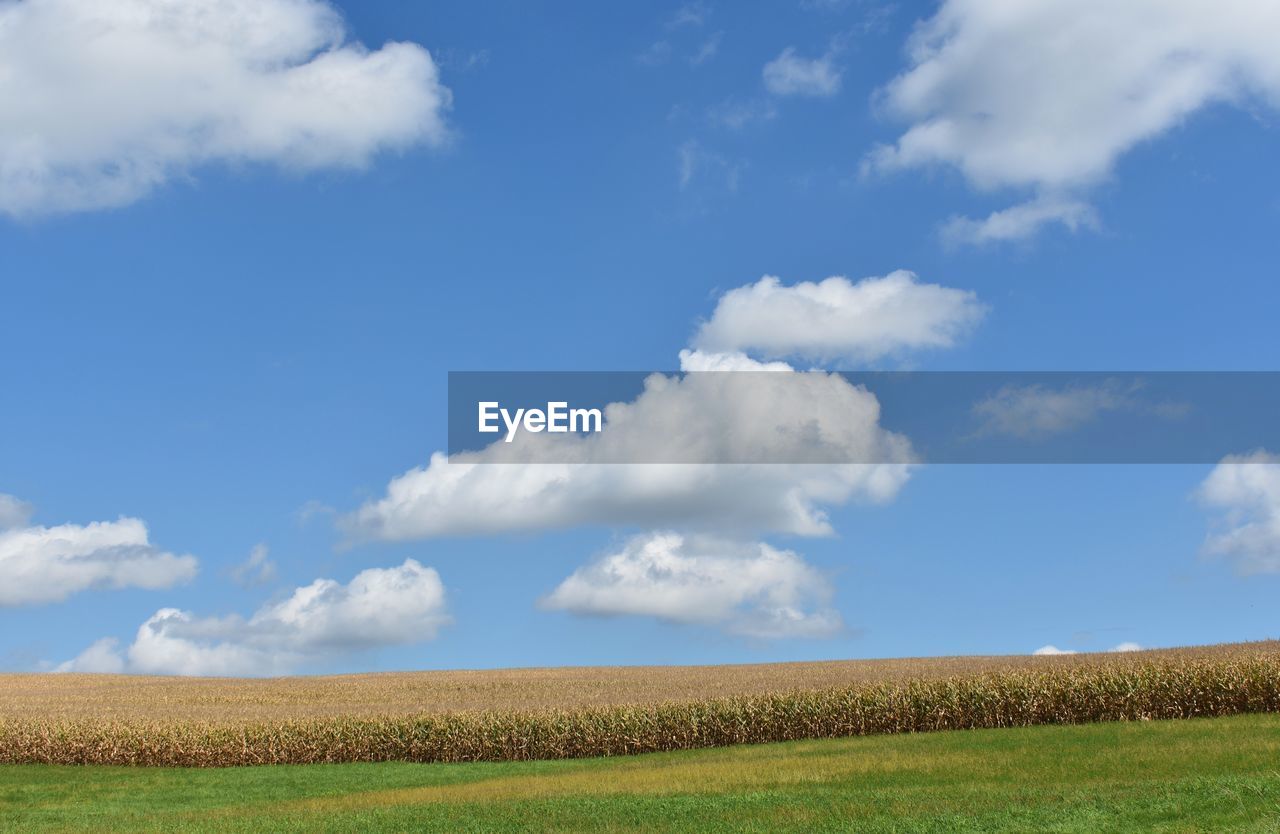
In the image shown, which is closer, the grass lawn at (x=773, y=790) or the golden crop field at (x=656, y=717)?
the grass lawn at (x=773, y=790)

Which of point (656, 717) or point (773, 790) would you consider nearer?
point (773, 790)

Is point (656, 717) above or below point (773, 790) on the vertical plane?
above

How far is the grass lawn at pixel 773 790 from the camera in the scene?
A: 60.3ft

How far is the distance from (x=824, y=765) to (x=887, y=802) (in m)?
6.37

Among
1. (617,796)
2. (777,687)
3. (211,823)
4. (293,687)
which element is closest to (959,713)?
(777,687)

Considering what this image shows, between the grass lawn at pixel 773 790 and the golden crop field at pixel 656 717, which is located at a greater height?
the golden crop field at pixel 656 717

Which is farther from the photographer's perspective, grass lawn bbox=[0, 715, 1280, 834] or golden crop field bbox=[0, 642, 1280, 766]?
golden crop field bbox=[0, 642, 1280, 766]

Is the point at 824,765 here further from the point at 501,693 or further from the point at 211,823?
the point at 501,693

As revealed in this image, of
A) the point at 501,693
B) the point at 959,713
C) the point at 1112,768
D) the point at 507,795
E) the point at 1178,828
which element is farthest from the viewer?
the point at 501,693

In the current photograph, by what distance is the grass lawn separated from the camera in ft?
60.3

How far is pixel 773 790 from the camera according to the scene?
2264 centimetres

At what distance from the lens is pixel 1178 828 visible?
1652 cm

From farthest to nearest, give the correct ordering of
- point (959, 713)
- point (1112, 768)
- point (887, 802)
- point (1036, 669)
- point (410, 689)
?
point (410, 689), point (1036, 669), point (959, 713), point (1112, 768), point (887, 802)

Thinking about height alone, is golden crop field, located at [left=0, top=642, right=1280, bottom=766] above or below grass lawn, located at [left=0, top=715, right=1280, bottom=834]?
above
